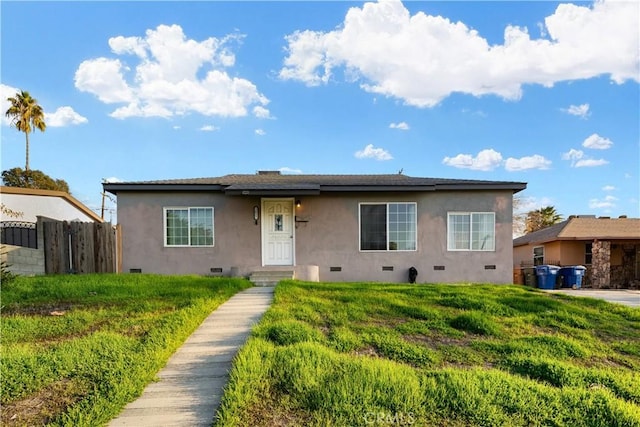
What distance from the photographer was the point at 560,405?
2941 mm

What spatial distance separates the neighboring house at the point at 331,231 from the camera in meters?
10.5

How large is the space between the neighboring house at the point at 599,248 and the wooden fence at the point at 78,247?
1796 centimetres

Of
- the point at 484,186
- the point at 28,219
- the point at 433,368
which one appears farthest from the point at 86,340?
the point at 28,219

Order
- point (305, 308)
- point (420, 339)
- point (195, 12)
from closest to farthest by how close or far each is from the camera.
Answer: point (420, 339), point (305, 308), point (195, 12)

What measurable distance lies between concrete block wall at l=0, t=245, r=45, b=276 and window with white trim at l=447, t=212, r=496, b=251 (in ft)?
38.2

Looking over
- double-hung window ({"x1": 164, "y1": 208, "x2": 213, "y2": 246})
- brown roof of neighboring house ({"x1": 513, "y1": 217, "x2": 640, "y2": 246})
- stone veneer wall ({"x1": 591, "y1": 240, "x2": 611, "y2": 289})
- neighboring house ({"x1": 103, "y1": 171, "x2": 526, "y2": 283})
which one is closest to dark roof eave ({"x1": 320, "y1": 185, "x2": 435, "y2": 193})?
neighboring house ({"x1": 103, "y1": 171, "x2": 526, "y2": 283})

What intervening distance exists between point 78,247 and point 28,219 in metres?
6.88

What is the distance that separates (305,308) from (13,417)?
374cm

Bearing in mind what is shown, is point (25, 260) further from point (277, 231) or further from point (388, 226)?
point (388, 226)

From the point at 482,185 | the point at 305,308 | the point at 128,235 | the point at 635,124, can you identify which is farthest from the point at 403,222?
the point at 635,124

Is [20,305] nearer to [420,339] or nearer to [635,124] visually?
[420,339]

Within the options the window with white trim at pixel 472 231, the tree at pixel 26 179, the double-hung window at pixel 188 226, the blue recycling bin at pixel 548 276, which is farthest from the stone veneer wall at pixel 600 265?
the tree at pixel 26 179

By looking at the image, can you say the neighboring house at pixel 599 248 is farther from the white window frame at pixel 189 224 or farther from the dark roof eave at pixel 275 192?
the white window frame at pixel 189 224

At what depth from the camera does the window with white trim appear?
10.7 m
